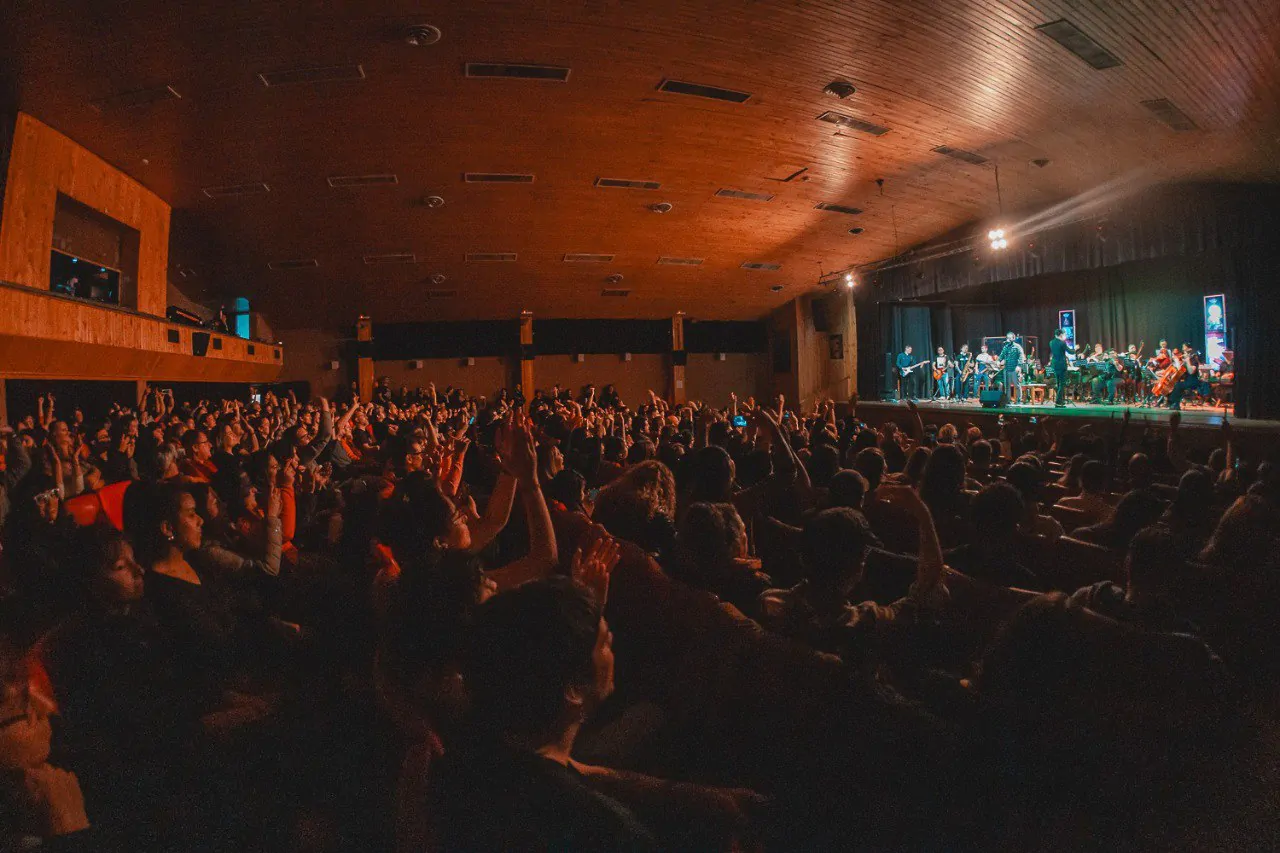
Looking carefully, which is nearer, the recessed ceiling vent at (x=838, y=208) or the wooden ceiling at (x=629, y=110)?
the wooden ceiling at (x=629, y=110)

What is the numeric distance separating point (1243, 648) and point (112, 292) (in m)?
13.3

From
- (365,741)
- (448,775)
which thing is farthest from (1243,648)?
(365,741)

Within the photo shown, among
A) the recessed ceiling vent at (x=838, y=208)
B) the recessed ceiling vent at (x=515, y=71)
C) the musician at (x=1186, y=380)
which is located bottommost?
the musician at (x=1186, y=380)

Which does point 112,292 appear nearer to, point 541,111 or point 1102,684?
point 541,111

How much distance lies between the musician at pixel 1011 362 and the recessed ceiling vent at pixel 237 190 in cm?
1377

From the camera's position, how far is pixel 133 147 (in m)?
8.27

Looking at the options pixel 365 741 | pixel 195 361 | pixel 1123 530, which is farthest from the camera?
pixel 195 361

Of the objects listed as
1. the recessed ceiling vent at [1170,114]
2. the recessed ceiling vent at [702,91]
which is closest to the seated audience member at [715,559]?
the recessed ceiling vent at [702,91]

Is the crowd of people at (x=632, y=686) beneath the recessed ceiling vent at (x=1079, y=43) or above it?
beneath

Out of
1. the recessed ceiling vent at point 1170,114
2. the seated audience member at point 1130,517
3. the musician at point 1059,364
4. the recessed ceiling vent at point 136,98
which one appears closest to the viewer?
the seated audience member at point 1130,517

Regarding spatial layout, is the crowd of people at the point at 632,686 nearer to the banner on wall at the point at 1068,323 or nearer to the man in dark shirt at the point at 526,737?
the man in dark shirt at the point at 526,737

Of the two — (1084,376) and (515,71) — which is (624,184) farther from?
(1084,376)

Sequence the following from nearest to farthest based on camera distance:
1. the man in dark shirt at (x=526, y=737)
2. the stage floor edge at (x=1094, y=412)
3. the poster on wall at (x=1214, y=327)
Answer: the man in dark shirt at (x=526, y=737) < the stage floor edge at (x=1094, y=412) < the poster on wall at (x=1214, y=327)

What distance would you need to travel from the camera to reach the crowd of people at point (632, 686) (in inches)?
41.3
